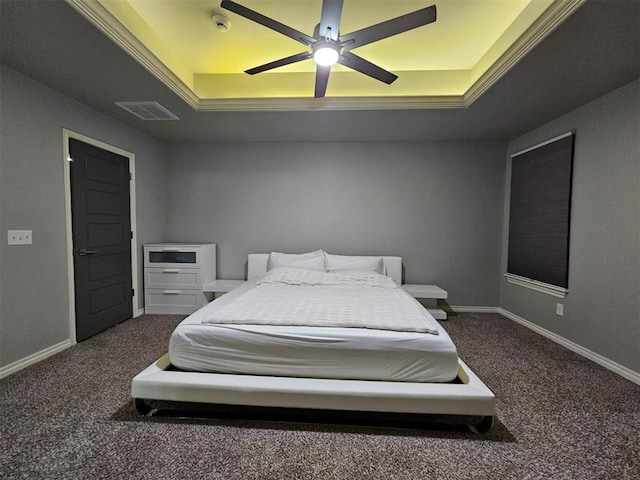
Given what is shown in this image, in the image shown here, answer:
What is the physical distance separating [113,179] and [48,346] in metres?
1.74

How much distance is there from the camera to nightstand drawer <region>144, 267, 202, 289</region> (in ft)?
11.8

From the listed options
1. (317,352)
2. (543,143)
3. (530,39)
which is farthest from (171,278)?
(543,143)

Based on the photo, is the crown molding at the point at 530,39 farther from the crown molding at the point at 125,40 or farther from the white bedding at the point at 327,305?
the crown molding at the point at 125,40

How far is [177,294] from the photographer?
3592mm

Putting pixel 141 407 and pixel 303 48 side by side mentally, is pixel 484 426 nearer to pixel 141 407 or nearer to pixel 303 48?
pixel 141 407

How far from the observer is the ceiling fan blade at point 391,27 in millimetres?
1552

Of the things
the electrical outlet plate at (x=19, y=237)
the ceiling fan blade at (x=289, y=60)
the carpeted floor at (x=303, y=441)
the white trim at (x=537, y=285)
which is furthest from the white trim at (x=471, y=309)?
the electrical outlet plate at (x=19, y=237)

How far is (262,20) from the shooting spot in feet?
5.43

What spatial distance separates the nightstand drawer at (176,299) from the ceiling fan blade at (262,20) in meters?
3.00

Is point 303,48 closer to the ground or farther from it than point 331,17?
farther from it

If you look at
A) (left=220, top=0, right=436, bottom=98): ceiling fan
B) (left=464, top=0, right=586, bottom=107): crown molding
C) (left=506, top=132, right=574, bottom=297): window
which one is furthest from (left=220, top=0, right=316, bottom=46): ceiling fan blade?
(left=506, top=132, right=574, bottom=297): window

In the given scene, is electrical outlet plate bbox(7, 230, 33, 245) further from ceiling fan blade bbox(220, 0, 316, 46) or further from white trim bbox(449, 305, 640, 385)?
white trim bbox(449, 305, 640, 385)

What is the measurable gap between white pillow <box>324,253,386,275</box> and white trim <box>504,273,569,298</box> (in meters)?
1.62

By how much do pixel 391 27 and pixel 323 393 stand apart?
7.05ft
